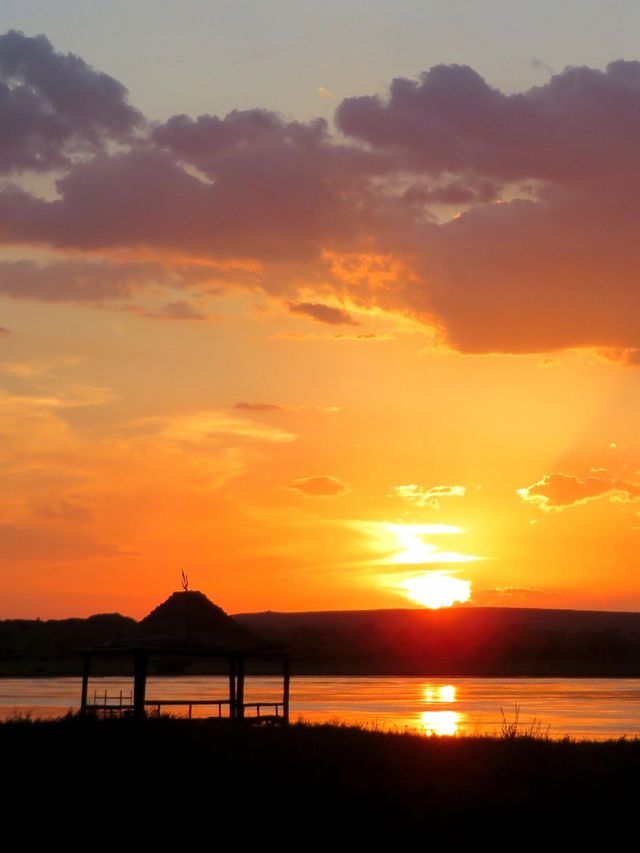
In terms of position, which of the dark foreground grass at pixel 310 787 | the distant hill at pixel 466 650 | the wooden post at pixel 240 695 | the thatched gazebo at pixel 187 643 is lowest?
the dark foreground grass at pixel 310 787

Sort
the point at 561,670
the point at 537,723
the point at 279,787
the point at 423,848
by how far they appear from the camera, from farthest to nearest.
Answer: the point at 561,670
the point at 537,723
the point at 279,787
the point at 423,848

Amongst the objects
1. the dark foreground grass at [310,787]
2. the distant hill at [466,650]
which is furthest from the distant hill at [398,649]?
the dark foreground grass at [310,787]

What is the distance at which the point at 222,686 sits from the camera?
9788 cm

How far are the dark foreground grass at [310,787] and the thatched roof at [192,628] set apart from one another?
6905 mm

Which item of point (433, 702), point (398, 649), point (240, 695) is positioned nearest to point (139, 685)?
point (240, 695)

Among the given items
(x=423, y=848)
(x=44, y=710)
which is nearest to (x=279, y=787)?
(x=423, y=848)

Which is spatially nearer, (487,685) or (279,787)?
(279,787)

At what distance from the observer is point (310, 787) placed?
27.2m

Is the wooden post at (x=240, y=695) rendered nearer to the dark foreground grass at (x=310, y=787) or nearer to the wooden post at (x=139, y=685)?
the wooden post at (x=139, y=685)

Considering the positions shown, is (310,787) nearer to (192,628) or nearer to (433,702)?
(192,628)

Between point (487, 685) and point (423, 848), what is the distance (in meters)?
86.4

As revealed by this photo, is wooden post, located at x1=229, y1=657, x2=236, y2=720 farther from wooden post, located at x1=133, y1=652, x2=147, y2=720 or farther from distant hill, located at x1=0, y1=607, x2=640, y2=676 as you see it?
distant hill, located at x1=0, y1=607, x2=640, y2=676

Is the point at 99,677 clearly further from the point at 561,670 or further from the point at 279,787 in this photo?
the point at 279,787

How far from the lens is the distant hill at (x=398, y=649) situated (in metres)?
138
